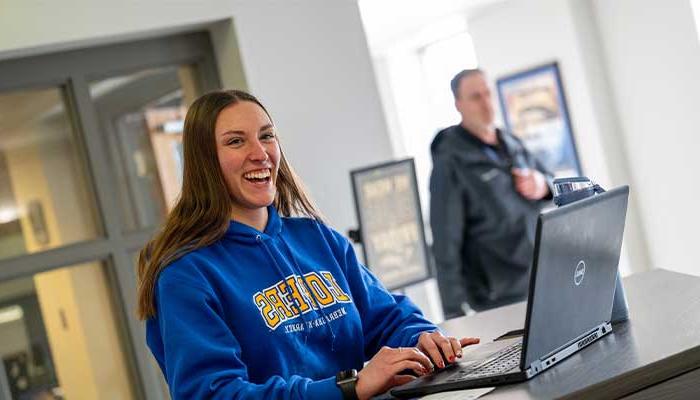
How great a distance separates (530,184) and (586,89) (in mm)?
3564

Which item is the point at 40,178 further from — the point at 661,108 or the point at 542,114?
the point at 542,114

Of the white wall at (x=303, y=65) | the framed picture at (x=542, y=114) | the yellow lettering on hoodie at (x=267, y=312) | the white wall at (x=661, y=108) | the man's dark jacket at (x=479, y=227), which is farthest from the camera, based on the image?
the framed picture at (x=542, y=114)

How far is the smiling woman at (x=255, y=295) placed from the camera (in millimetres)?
2051

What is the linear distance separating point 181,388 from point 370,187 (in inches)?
75.3

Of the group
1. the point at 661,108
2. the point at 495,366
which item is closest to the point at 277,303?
the point at 495,366

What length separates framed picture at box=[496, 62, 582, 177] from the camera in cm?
826

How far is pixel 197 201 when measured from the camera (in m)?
2.28

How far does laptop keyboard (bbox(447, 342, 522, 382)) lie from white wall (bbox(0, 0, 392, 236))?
79.7 inches

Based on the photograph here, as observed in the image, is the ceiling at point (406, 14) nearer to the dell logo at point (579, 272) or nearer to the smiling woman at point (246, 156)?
the smiling woman at point (246, 156)

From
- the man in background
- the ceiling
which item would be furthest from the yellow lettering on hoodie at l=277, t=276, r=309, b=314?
the ceiling

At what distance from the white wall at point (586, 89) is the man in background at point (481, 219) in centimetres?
336

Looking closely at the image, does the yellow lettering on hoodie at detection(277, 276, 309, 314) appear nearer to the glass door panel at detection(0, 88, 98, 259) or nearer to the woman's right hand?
the woman's right hand

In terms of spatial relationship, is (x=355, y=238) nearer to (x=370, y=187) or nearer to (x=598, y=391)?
(x=370, y=187)

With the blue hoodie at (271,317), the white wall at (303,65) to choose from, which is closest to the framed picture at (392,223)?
the white wall at (303,65)
